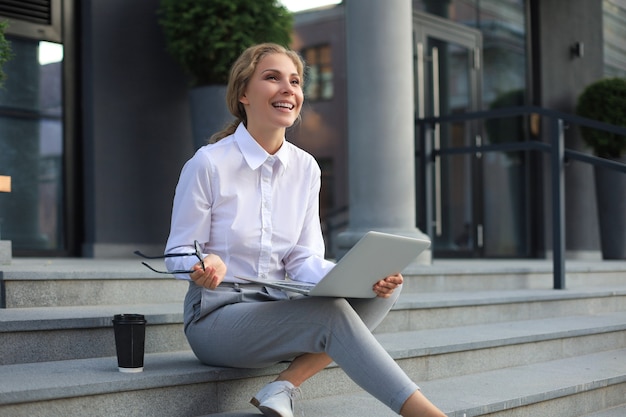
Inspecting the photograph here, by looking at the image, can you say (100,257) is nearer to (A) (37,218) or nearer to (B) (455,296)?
(A) (37,218)

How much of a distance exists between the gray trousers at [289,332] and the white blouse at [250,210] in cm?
11

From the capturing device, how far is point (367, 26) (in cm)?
446

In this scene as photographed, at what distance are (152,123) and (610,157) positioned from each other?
4.03 meters

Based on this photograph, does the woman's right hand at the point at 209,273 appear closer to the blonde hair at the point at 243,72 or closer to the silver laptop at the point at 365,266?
the silver laptop at the point at 365,266

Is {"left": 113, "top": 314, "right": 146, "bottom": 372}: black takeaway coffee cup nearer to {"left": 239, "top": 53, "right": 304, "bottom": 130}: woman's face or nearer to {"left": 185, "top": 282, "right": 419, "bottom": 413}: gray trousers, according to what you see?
{"left": 185, "top": 282, "right": 419, "bottom": 413}: gray trousers

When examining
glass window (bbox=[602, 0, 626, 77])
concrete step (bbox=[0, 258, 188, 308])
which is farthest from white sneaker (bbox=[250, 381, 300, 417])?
glass window (bbox=[602, 0, 626, 77])

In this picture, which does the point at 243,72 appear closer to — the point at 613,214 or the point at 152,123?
the point at 152,123

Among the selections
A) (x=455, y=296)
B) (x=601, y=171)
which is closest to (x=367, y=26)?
Result: (x=455, y=296)

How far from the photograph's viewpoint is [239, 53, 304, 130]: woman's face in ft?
7.70

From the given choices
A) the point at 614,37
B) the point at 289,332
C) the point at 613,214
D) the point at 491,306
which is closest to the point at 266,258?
the point at 289,332

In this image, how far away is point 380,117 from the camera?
4441mm

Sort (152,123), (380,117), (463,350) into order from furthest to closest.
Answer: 1. (152,123)
2. (380,117)
3. (463,350)

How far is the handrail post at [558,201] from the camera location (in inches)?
175

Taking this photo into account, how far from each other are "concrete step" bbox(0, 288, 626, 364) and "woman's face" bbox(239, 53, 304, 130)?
695 millimetres
